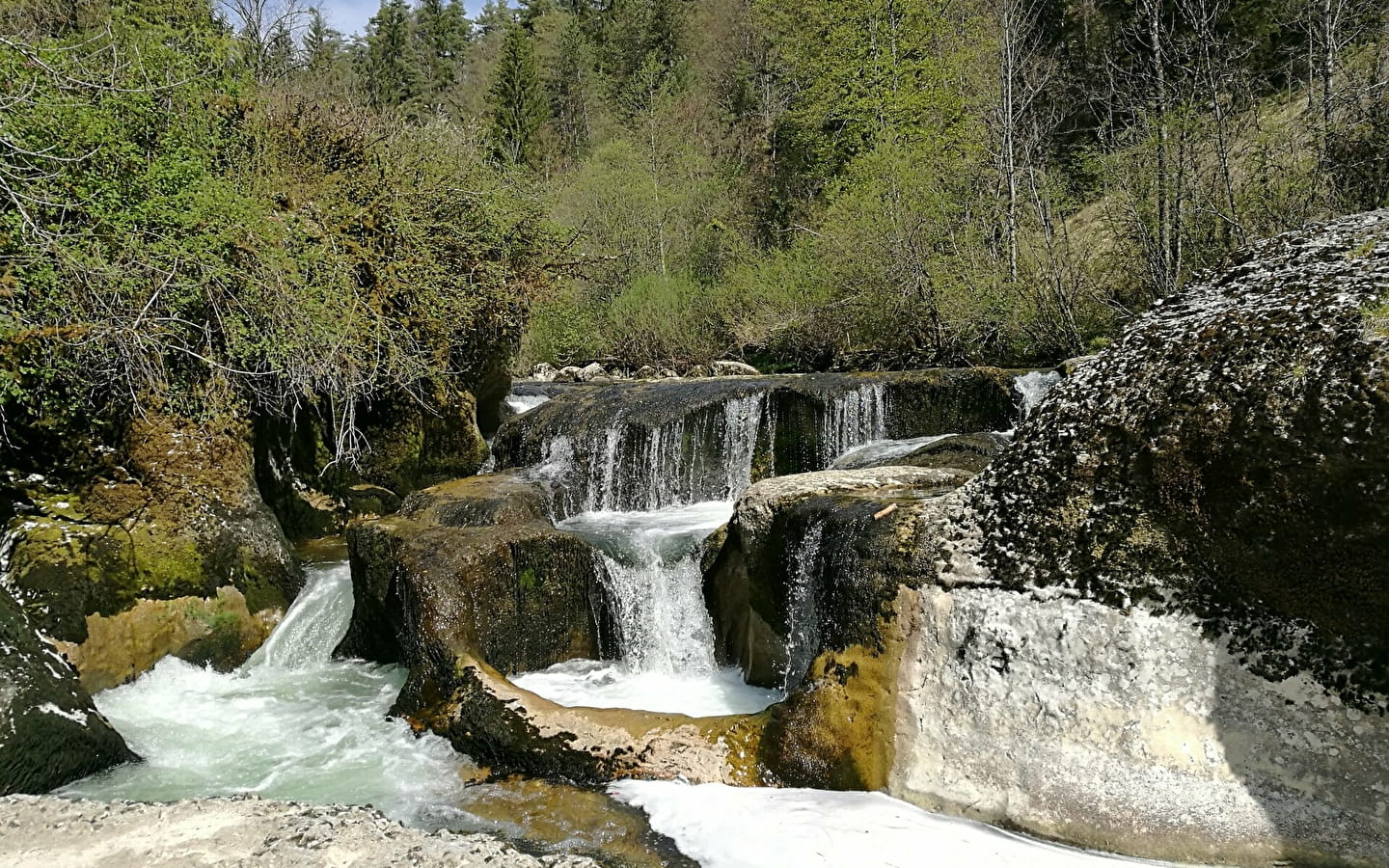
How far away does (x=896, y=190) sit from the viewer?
1496 cm

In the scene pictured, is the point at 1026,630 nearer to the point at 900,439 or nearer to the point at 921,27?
the point at 900,439

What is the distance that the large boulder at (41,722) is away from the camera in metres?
4.17

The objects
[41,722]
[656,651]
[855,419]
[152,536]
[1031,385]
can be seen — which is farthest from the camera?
[855,419]

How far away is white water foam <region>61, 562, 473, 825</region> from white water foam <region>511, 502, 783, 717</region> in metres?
1.16

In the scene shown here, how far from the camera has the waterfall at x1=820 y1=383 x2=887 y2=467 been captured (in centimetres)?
1023

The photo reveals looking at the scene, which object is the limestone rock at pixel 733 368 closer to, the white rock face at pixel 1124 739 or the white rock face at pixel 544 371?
the white rock face at pixel 544 371

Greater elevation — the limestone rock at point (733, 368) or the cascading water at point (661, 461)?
the limestone rock at point (733, 368)

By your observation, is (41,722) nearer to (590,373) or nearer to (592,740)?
(592,740)

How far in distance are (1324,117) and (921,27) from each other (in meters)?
12.6

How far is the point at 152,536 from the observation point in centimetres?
618

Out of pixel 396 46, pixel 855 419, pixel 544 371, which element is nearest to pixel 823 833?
pixel 855 419

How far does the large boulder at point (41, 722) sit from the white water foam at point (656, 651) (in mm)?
2516

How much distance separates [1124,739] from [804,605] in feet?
6.05

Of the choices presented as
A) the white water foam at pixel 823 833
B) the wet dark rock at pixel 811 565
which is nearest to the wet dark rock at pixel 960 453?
the wet dark rock at pixel 811 565
